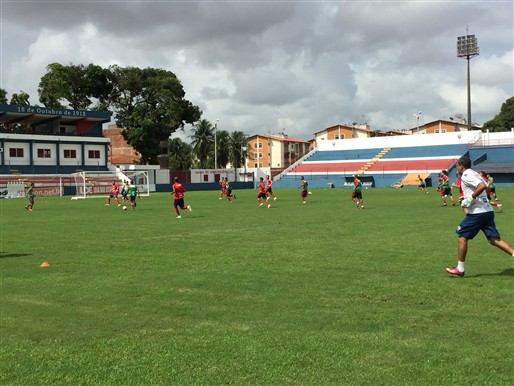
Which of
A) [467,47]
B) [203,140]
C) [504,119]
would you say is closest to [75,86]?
[203,140]

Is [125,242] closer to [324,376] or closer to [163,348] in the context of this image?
[163,348]

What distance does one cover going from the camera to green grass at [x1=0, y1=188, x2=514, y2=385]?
4711 millimetres

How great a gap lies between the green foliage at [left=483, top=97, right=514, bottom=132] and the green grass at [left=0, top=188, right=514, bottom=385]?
94.1 metres

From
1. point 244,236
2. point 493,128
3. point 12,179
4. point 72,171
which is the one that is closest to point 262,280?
point 244,236

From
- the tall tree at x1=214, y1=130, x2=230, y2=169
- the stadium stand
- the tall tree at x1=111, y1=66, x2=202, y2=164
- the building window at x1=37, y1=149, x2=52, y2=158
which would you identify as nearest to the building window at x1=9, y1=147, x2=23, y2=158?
the building window at x1=37, y1=149, x2=52, y2=158

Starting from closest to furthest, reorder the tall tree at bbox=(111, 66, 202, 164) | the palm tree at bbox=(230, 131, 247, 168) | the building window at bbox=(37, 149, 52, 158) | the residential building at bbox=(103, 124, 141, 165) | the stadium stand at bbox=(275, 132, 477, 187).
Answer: the building window at bbox=(37, 149, 52, 158) → the stadium stand at bbox=(275, 132, 477, 187) → the tall tree at bbox=(111, 66, 202, 164) → the residential building at bbox=(103, 124, 141, 165) → the palm tree at bbox=(230, 131, 247, 168)

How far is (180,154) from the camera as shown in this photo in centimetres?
11706

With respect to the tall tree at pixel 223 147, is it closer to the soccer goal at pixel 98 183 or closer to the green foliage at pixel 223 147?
the green foliage at pixel 223 147

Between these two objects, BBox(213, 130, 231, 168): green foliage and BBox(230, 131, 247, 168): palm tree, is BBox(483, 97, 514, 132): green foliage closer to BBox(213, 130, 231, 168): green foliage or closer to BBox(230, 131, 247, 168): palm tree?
BBox(230, 131, 247, 168): palm tree

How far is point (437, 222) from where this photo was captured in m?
18.4

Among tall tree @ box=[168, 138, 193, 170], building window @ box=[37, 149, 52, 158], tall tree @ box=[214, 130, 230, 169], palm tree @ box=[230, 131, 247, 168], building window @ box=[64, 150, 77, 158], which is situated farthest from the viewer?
tall tree @ box=[168, 138, 193, 170]

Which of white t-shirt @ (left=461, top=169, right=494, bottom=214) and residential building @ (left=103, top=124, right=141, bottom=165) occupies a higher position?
residential building @ (left=103, top=124, right=141, bottom=165)

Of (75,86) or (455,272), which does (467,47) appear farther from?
(455,272)

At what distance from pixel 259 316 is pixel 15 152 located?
66.7 metres
